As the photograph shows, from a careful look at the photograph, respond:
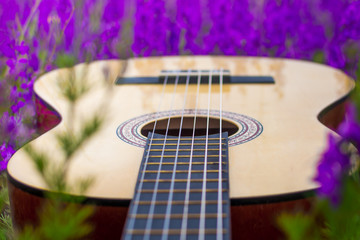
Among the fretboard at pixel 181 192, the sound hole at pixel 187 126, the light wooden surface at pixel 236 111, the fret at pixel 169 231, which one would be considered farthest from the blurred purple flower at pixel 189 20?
the fret at pixel 169 231

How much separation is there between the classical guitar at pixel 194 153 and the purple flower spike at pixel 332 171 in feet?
0.86

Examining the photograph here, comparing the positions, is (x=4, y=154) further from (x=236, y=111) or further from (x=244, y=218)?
(x=244, y=218)

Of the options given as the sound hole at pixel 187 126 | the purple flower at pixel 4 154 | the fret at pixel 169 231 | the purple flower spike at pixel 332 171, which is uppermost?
the purple flower spike at pixel 332 171

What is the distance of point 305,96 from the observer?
1777mm

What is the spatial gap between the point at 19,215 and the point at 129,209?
34cm

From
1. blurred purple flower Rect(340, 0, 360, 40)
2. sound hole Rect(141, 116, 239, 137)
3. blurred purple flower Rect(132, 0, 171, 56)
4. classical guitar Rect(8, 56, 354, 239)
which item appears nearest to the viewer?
classical guitar Rect(8, 56, 354, 239)

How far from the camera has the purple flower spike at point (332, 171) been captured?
0.53 metres

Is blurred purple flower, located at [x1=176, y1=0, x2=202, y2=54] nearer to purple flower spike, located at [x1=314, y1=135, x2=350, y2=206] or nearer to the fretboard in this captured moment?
the fretboard

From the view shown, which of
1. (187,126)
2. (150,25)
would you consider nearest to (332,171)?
(187,126)

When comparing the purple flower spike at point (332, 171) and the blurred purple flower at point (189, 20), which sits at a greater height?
the purple flower spike at point (332, 171)

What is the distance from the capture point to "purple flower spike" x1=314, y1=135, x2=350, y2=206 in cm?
53

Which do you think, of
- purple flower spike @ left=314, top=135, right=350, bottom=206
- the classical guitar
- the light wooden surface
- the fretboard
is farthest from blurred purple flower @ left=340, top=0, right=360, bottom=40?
purple flower spike @ left=314, top=135, right=350, bottom=206

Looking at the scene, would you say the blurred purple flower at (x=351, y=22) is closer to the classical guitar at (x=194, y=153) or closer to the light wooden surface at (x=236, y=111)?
the light wooden surface at (x=236, y=111)

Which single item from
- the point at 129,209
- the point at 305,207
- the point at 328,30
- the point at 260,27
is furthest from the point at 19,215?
the point at 328,30
